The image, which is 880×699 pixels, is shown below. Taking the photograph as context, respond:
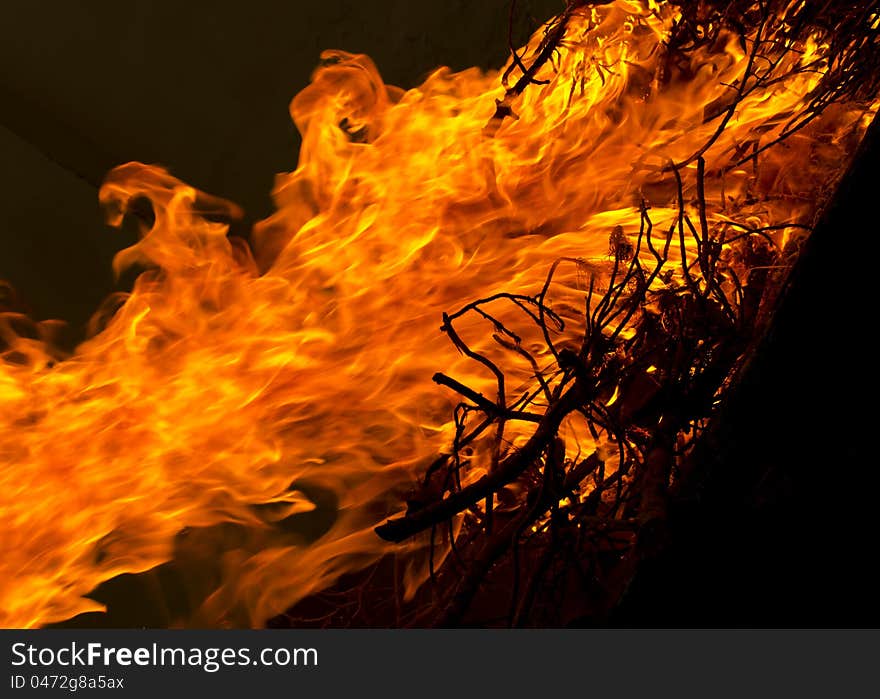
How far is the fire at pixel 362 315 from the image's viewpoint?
2.04 meters

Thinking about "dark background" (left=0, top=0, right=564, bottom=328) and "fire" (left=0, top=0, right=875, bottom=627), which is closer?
"fire" (left=0, top=0, right=875, bottom=627)

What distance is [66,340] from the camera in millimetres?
3227

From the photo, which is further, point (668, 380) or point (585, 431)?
point (585, 431)

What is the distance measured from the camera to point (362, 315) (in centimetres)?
228

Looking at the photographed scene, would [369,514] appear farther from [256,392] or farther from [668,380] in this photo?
[668,380]

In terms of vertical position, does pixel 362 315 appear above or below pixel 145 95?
below

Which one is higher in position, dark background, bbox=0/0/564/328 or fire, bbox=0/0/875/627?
dark background, bbox=0/0/564/328

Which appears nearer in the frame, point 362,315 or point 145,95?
point 362,315

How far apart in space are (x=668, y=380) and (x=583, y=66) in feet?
3.78

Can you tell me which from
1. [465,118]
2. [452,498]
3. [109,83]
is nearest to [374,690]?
[452,498]

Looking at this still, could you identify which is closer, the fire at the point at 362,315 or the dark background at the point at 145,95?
the fire at the point at 362,315

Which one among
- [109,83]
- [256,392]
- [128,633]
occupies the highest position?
[109,83]

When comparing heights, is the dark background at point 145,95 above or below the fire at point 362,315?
above

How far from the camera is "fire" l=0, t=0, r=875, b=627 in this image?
2.04 meters
